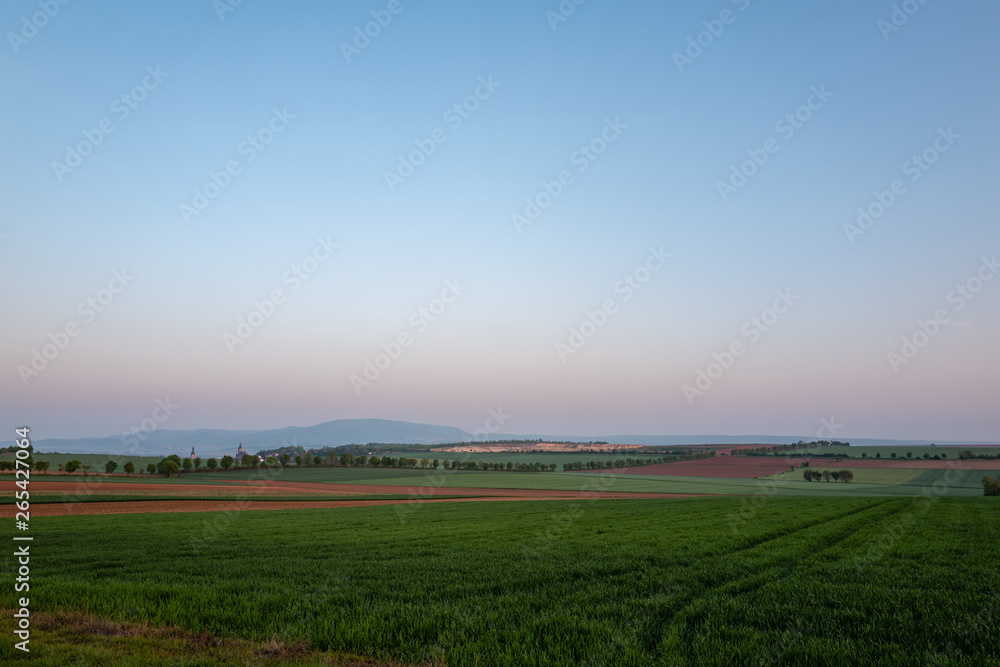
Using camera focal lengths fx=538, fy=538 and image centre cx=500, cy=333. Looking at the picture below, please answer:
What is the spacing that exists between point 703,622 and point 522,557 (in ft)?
29.8

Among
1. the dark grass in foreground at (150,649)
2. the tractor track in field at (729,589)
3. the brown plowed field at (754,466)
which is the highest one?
the dark grass in foreground at (150,649)

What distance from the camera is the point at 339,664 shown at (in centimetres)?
816

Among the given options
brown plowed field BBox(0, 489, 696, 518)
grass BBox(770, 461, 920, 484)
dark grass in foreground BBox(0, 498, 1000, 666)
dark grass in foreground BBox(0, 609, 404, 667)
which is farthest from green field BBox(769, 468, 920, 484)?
dark grass in foreground BBox(0, 609, 404, 667)

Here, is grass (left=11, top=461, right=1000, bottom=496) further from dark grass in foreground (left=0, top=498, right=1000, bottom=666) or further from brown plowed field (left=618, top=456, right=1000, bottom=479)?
dark grass in foreground (left=0, top=498, right=1000, bottom=666)

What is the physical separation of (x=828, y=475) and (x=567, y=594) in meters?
123

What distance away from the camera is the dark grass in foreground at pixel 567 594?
339 inches

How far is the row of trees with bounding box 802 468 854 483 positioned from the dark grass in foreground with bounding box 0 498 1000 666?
99.8 metres

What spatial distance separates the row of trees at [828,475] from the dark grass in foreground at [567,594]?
99788 millimetres

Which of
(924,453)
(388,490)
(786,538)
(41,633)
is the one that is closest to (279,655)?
(41,633)

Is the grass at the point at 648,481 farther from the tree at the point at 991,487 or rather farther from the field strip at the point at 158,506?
the field strip at the point at 158,506

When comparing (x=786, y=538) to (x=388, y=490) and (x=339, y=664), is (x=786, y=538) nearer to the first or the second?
(x=339, y=664)

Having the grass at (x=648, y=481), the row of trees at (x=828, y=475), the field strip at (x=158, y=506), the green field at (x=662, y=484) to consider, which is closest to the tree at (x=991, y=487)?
the green field at (x=662, y=484)

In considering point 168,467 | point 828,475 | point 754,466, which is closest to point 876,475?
point 828,475

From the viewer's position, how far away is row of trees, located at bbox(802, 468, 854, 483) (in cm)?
A: 11081
